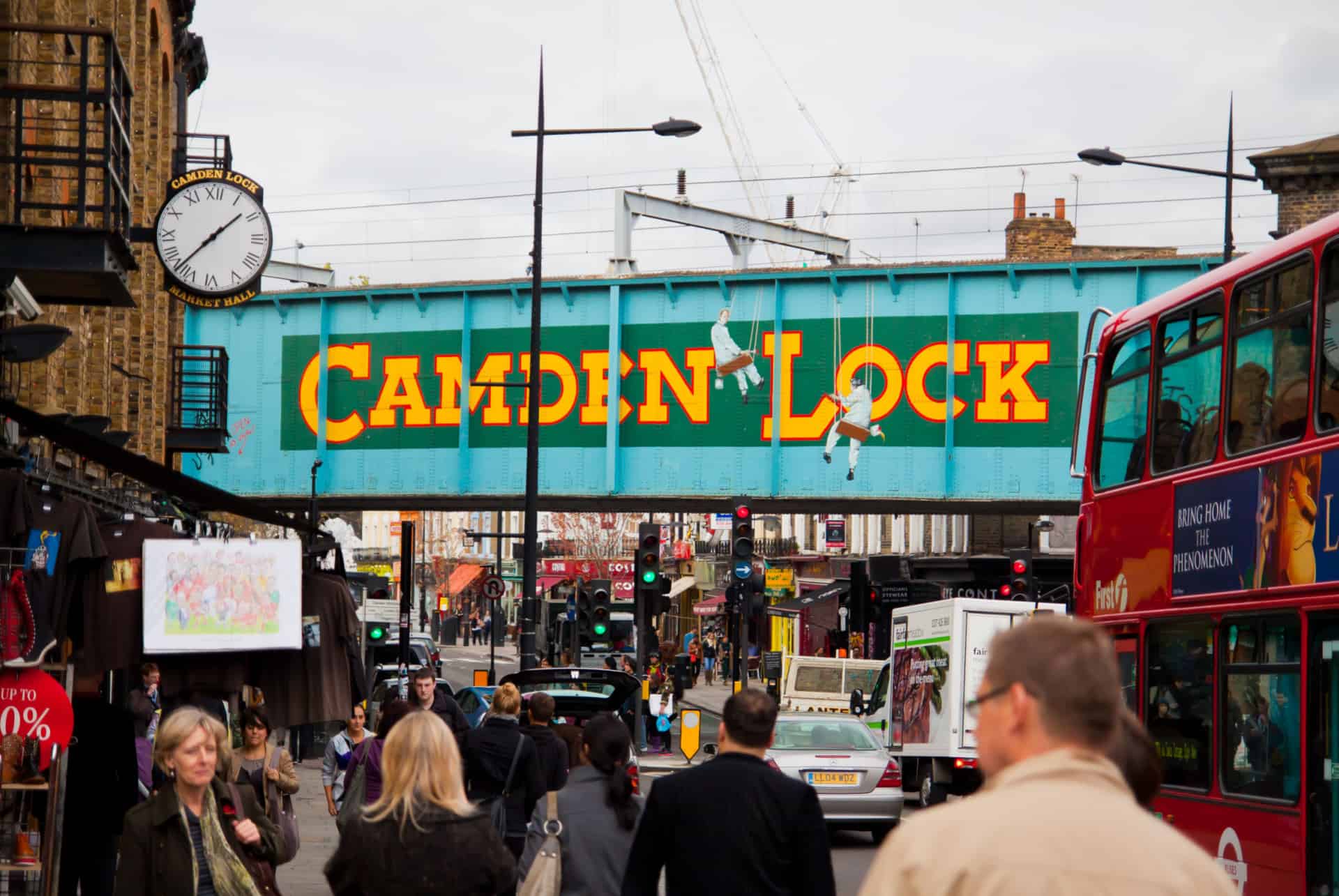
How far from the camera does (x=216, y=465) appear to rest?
121ft

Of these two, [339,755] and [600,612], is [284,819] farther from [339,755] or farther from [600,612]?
[600,612]

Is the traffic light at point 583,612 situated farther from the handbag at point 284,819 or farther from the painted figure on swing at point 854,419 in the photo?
the handbag at point 284,819

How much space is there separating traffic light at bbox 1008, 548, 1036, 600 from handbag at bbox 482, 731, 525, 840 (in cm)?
2267

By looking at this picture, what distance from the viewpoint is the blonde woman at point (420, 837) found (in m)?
5.59

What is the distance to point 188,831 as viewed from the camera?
6.59 meters

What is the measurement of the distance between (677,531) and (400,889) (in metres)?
101

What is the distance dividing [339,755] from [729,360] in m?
19.8

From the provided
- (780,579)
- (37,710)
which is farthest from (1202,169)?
(780,579)

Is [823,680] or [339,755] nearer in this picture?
[339,755]

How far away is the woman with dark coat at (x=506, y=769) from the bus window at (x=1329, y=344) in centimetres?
467

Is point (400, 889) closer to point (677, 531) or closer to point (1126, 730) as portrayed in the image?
point (1126, 730)

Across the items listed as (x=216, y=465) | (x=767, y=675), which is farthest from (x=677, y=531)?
(x=216, y=465)

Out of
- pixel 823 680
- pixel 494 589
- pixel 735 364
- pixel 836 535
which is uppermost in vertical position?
pixel 735 364

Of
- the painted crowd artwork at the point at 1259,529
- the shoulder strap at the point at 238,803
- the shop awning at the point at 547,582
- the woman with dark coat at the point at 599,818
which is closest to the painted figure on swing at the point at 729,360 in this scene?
the painted crowd artwork at the point at 1259,529
